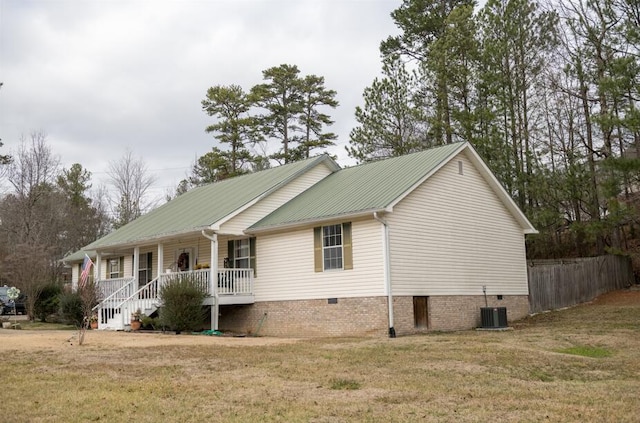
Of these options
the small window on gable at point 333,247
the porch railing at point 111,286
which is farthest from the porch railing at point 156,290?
the small window on gable at point 333,247

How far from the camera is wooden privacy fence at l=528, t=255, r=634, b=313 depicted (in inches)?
1024

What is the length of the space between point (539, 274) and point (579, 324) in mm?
5601

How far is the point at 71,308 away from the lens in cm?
2695

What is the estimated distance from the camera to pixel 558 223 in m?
29.8

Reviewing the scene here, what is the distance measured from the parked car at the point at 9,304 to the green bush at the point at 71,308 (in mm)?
9548

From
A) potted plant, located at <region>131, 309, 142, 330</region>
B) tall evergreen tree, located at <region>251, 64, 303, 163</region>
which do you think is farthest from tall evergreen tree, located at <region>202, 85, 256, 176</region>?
potted plant, located at <region>131, 309, 142, 330</region>

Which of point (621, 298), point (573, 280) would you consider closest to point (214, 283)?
point (573, 280)

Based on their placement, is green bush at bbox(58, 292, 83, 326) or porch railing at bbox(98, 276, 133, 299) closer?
porch railing at bbox(98, 276, 133, 299)

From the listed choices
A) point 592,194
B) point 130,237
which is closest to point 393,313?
point 130,237

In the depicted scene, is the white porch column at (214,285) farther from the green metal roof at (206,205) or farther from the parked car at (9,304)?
the parked car at (9,304)

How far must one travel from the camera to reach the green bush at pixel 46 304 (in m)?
31.5

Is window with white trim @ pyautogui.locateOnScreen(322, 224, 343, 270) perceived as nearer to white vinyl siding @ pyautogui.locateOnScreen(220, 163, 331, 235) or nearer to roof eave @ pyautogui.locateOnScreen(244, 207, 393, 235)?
roof eave @ pyautogui.locateOnScreen(244, 207, 393, 235)

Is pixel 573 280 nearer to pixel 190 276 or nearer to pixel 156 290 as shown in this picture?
pixel 190 276

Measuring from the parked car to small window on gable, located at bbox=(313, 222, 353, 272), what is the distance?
22395mm
